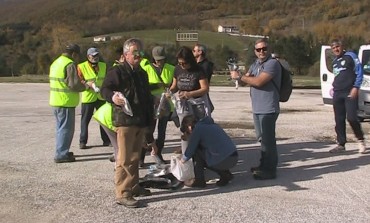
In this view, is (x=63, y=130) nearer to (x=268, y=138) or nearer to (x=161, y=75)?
(x=161, y=75)

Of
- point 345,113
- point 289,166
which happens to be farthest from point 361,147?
point 289,166

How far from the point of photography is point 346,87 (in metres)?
8.32

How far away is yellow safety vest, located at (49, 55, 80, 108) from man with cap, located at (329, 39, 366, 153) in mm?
3918

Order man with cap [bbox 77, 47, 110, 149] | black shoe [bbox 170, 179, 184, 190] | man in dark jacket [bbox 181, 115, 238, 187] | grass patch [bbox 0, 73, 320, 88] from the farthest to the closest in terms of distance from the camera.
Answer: grass patch [bbox 0, 73, 320, 88]
man with cap [bbox 77, 47, 110, 149]
man in dark jacket [bbox 181, 115, 238, 187]
black shoe [bbox 170, 179, 184, 190]

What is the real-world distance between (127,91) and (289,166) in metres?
3.00

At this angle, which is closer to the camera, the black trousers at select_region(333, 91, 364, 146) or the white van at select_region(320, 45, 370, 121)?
the black trousers at select_region(333, 91, 364, 146)

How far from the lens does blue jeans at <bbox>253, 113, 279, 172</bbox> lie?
6.71 meters

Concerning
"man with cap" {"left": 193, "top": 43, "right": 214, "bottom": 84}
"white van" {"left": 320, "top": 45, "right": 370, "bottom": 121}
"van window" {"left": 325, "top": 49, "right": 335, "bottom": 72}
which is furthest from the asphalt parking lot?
"van window" {"left": 325, "top": 49, "right": 335, "bottom": 72}

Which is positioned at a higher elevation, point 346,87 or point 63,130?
point 346,87

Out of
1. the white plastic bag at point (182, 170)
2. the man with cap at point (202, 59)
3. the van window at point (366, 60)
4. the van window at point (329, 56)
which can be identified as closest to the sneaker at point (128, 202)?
the white plastic bag at point (182, 170)

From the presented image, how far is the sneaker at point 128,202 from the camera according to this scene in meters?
5.58

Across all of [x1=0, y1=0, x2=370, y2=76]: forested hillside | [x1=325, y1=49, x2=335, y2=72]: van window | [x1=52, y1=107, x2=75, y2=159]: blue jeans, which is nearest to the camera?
[x1=52, y1=107, x2=75, y2=159]: blue jeans

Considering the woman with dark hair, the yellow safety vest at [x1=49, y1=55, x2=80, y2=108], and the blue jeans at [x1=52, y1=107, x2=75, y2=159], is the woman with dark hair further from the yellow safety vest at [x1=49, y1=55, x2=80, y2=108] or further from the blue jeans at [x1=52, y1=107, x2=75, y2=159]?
the blue jeans at [x1=52, y1=107, x2=75, y2=159]

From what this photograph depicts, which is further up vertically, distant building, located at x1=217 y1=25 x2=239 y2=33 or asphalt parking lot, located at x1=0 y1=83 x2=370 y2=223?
distant building, located at x1=217 y1=25 x2=239 y2=33
